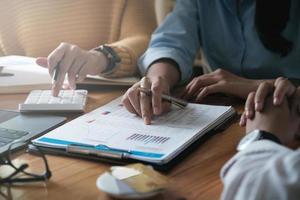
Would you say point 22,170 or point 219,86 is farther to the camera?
point 219,86

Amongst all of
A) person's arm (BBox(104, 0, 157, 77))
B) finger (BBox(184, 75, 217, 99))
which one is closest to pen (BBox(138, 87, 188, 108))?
finger (BBox(184, 75, 217, 99))

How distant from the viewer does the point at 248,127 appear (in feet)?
2.73

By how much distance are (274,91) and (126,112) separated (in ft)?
0.98

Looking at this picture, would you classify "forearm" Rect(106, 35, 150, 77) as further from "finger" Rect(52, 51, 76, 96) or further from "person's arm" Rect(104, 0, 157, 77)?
"finger" Rect(52, 51, 76, 96)

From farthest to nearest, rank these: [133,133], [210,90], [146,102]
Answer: [210,90], [146,102], [133,133]

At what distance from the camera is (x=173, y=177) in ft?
2.32

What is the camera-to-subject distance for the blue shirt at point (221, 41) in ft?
4.30

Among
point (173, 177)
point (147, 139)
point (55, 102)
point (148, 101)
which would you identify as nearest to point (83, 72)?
point (55, 102)

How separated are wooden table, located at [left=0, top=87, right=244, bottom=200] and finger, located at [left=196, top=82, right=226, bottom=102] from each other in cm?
22

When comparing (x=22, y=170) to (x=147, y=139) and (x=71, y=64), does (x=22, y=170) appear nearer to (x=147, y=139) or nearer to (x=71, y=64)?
(x=147, y=139)

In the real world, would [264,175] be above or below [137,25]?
above

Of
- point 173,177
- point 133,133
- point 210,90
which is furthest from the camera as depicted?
point 210,90

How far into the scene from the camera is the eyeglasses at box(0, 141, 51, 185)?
70 cm

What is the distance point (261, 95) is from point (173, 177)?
0.25 m
